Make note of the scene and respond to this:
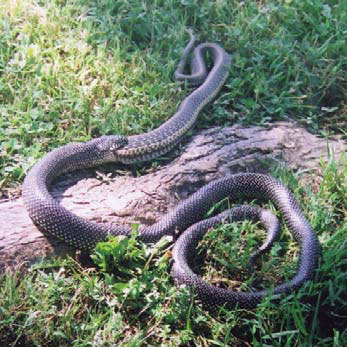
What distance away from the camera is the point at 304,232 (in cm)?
501

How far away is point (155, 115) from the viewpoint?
642cm

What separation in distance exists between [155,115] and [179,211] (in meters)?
1.55

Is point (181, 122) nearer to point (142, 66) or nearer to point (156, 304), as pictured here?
point (142, 66)

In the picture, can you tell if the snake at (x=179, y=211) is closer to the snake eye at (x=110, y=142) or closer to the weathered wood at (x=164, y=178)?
the snake eye at (x=110, y=142)

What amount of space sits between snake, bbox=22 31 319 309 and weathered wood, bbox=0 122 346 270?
12 cm

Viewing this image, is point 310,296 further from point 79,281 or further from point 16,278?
point 16,278

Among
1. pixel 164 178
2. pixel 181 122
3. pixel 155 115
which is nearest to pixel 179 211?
pixel 164 178

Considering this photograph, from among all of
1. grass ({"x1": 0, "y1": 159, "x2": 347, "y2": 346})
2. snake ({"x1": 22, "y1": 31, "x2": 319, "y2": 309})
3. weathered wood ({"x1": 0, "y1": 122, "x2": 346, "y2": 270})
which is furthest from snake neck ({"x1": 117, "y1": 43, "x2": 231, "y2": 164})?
grass ({"x1": 0, "y1": 159, "x2": 347, "y2": 346})

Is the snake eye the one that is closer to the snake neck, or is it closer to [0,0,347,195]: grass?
the snake neck

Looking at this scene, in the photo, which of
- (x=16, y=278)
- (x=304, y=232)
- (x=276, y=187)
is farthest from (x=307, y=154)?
(x=16, y=278)

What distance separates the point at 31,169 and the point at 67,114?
0.99 metres

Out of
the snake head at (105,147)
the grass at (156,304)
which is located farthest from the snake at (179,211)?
the grass at (156,304)

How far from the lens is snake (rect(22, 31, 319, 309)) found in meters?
4.60

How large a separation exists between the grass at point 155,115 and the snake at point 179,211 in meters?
0.12
